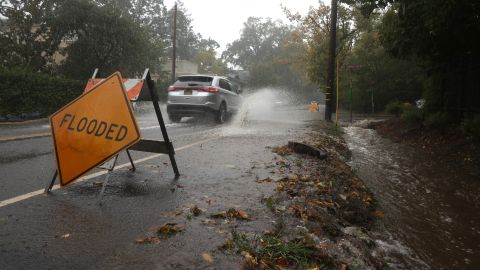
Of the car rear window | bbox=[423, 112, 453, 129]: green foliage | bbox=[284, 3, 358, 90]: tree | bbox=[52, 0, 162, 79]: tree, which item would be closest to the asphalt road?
the car rear window

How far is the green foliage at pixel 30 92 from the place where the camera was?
1459 cm

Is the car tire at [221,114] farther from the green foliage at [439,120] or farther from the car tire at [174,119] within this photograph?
the green foliage at [439,120]

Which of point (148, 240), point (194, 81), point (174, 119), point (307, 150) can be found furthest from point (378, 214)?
point (174, 119)

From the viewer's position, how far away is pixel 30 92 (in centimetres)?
1571

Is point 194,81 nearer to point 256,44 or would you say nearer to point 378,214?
point 378,214

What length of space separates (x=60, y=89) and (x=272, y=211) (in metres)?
16.4

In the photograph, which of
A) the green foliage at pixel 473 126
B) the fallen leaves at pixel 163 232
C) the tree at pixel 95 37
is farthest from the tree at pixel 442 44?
the tree at pixel 95 37

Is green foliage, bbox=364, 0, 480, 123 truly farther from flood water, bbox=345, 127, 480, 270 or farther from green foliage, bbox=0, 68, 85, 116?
green foliage, bbox=0, 68, 85, 116

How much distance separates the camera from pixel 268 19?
333 feet

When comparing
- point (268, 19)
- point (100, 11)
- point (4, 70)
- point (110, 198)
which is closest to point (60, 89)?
point (4, 70)

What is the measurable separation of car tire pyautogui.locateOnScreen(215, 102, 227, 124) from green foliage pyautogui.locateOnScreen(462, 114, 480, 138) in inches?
320

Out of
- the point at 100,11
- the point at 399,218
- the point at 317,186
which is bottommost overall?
the point at 399,218

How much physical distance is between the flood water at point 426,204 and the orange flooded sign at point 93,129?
3.33m

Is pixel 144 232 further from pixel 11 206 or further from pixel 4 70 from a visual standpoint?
pixel 4 70
